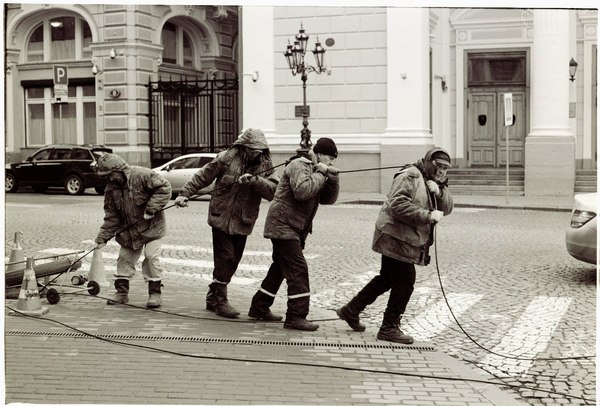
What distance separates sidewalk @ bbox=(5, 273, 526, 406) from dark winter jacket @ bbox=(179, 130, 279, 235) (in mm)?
945

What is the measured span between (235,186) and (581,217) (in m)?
4.38

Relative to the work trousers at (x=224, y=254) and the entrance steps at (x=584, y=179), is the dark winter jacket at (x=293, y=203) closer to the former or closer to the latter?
the work trousers at (x=224, y=254)

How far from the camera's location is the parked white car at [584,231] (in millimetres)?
10148

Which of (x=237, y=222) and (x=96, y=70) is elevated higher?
(x=96, y=70)

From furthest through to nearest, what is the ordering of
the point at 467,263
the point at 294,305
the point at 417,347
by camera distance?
the point at 467,263 → the point at 294,305 → the point at 417,347

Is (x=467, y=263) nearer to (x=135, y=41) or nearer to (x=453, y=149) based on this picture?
(x=453, y=149)

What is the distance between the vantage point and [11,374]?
628cm

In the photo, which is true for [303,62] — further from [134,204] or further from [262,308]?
[262,308]

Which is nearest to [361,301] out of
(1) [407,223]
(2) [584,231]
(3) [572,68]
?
(1) [407,223]

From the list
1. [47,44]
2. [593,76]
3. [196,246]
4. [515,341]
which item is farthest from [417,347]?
[47,44]

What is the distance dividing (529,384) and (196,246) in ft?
27.0

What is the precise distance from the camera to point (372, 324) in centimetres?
849

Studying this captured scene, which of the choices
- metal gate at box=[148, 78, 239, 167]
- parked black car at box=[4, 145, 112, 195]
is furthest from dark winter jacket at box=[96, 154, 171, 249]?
metal gate at box=[148, 78, 239, 167]

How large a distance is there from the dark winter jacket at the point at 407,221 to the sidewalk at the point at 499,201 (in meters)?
13.6
